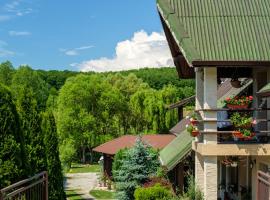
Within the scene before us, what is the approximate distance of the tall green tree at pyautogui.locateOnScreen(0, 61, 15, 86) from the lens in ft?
252

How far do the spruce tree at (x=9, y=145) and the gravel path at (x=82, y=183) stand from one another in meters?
20.9

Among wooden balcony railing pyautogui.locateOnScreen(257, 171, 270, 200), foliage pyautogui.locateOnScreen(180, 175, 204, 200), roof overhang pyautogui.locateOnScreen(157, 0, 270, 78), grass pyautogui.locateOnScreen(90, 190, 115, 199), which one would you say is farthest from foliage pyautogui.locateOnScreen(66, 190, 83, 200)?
wooden balcony railing pyautogui.locateOnScreen(257, 171, 270, 200)

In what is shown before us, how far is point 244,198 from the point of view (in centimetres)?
1756

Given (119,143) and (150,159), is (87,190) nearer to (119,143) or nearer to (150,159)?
(119,143)

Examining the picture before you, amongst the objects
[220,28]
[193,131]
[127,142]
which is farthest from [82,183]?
[220,28]

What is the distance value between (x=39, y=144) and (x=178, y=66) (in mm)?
5906

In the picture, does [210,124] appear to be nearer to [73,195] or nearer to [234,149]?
[234,149]

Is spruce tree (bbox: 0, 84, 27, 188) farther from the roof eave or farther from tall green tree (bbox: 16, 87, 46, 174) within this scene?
tall green tree (bbox: 16, 87, 46, 174)

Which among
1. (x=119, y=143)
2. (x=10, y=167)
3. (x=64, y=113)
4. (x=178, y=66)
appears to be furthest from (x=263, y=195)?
(x=64, y=113)

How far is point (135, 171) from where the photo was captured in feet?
86.1

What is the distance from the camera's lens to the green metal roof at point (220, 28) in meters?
13.9

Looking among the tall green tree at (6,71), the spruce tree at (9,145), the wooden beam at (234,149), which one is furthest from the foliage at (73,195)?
the tall green tree at (6,71)

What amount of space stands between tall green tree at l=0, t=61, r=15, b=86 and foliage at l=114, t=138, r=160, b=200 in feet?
175

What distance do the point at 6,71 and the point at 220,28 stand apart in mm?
67548
